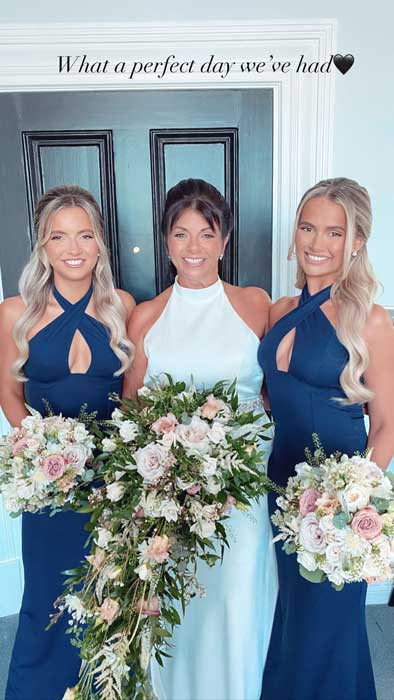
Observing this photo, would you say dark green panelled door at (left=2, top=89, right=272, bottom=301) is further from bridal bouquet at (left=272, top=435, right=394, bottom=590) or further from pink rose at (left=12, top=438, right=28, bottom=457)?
bridal bouquet at (left=272, top=435, right=394, bottom=590)

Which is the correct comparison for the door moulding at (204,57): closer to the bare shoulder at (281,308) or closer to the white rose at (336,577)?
the bare shoulder at (281,308)

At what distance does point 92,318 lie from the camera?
208 cm

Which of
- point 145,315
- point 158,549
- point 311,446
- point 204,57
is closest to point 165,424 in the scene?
point 158,549

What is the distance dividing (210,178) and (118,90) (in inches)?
22.1

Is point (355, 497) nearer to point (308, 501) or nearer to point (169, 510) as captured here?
point (308, 501)

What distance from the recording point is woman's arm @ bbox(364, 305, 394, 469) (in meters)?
1.73

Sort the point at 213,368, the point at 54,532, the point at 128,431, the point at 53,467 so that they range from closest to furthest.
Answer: the point at 128,431
the point at 53,467
the point at 213,368
the point at 54,532

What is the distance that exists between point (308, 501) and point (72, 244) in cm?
121

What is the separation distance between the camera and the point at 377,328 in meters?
1.73

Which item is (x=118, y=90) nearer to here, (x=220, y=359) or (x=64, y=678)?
(x=220, y=359)

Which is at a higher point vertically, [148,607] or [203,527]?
[203,527]

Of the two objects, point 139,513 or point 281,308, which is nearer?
point 139,513

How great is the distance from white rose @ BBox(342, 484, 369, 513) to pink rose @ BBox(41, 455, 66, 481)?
0.84m

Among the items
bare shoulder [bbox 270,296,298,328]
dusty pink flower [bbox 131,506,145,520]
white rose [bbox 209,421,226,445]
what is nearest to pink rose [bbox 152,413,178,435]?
white rose [bbox 209,421,226,445]
